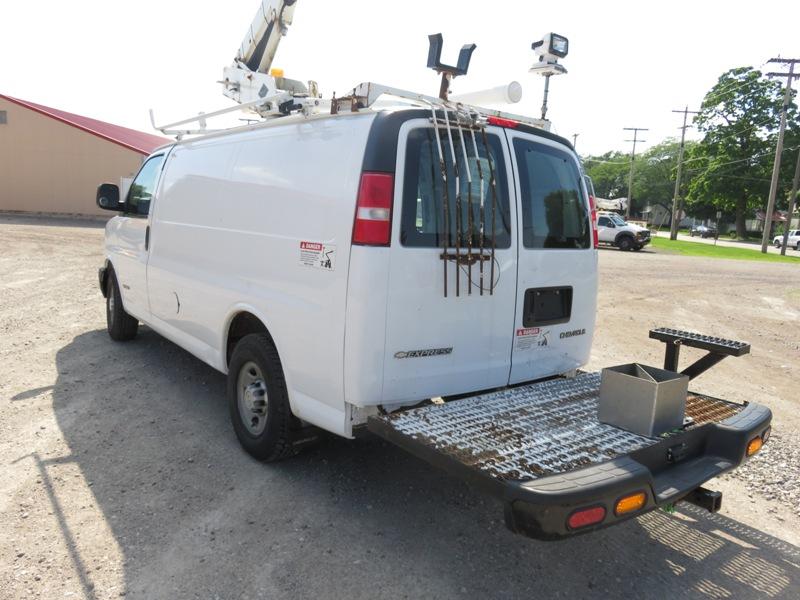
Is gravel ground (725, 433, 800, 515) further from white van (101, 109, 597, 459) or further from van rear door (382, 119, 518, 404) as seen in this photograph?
van rear door (382, 119, 518, 404)

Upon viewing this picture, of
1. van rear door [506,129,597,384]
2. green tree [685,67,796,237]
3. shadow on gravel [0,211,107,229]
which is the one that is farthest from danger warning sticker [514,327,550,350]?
green tree [685,67,796,237]

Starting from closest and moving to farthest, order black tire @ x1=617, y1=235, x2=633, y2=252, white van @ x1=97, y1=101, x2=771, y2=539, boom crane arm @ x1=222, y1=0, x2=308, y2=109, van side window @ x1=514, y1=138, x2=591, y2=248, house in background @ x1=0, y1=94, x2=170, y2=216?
white van @ x1=97, y1=101, x2=771, y2=539 < van side window @ x1=514, y1=138, x2=591, y2=248 < boom crane arm @ x1=222, y1=0, x2=308, y2=109 < house in background @ x1=0, y1=94, x2=170, y2=216 < black tire @ x1=617, y1=235, x2=633, y2=252

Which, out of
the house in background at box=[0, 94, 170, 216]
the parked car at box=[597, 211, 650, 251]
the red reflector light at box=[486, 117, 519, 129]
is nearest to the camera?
the red reflector light at box=[486, 117, 519, 129]

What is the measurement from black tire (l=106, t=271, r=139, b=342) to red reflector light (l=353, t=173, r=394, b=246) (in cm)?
465

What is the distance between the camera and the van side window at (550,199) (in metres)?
3.66

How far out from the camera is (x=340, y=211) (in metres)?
3.19

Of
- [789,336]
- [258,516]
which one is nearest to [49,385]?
[258,516]

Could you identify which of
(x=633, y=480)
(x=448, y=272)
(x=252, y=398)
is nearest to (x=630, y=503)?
(x=633, y=480)

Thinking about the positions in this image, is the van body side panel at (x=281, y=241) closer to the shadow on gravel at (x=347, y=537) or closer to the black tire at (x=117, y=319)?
the shadow on gravel at (x=347, y=537)

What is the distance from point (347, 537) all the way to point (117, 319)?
4.72 metres

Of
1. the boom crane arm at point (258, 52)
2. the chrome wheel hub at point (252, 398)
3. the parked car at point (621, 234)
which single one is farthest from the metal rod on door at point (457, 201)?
the parked car at point (621, 234)

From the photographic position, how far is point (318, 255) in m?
3.32

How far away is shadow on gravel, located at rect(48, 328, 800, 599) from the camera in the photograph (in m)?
2.92

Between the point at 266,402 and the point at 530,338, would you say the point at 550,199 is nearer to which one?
the point at 530,338
